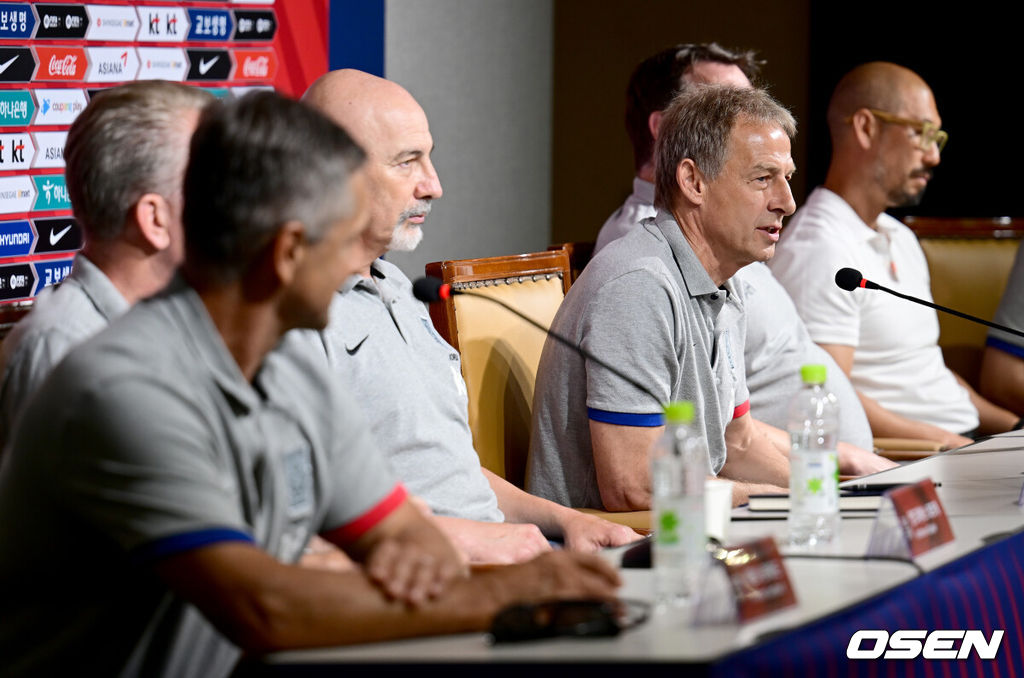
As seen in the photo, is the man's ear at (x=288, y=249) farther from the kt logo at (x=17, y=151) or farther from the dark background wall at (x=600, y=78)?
the dark background wall at (x=600, y=78)

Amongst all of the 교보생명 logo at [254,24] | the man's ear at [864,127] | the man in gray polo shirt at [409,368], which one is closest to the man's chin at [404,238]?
the man in gray polo shirt at [409,368]

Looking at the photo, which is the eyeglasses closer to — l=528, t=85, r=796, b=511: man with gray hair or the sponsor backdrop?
l=528, t=85, r=796, b=511: man with gray hair

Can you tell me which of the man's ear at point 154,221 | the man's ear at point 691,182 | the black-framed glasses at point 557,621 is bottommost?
the black-framed glasses at point 557,621

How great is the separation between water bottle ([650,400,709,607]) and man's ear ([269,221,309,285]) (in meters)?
0.41

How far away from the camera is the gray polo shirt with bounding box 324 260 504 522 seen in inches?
78.7

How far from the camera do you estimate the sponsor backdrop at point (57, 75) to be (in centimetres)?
263

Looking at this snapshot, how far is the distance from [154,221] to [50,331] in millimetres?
222

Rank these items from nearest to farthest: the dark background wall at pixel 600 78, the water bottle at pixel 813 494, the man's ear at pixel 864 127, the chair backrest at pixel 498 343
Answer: the water bottle at pixel 813 494
the chair backrest at pixel 498 343
the man's ear at pixel 864 127
the dark background wall at pixel 600 78

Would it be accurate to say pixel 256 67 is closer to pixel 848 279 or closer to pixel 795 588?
pixel 848 279

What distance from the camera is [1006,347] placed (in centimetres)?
380

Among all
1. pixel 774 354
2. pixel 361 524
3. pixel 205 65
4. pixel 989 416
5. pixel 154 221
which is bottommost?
pixel 989 416

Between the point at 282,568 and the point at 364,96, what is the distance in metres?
1.15

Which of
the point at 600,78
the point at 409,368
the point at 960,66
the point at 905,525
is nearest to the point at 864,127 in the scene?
the point at 960,66

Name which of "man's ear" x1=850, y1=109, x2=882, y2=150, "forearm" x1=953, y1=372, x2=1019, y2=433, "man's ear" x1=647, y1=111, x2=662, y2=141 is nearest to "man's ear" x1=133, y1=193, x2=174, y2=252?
"man's ear" x1=647, y1=111, x2=662, y2=141
